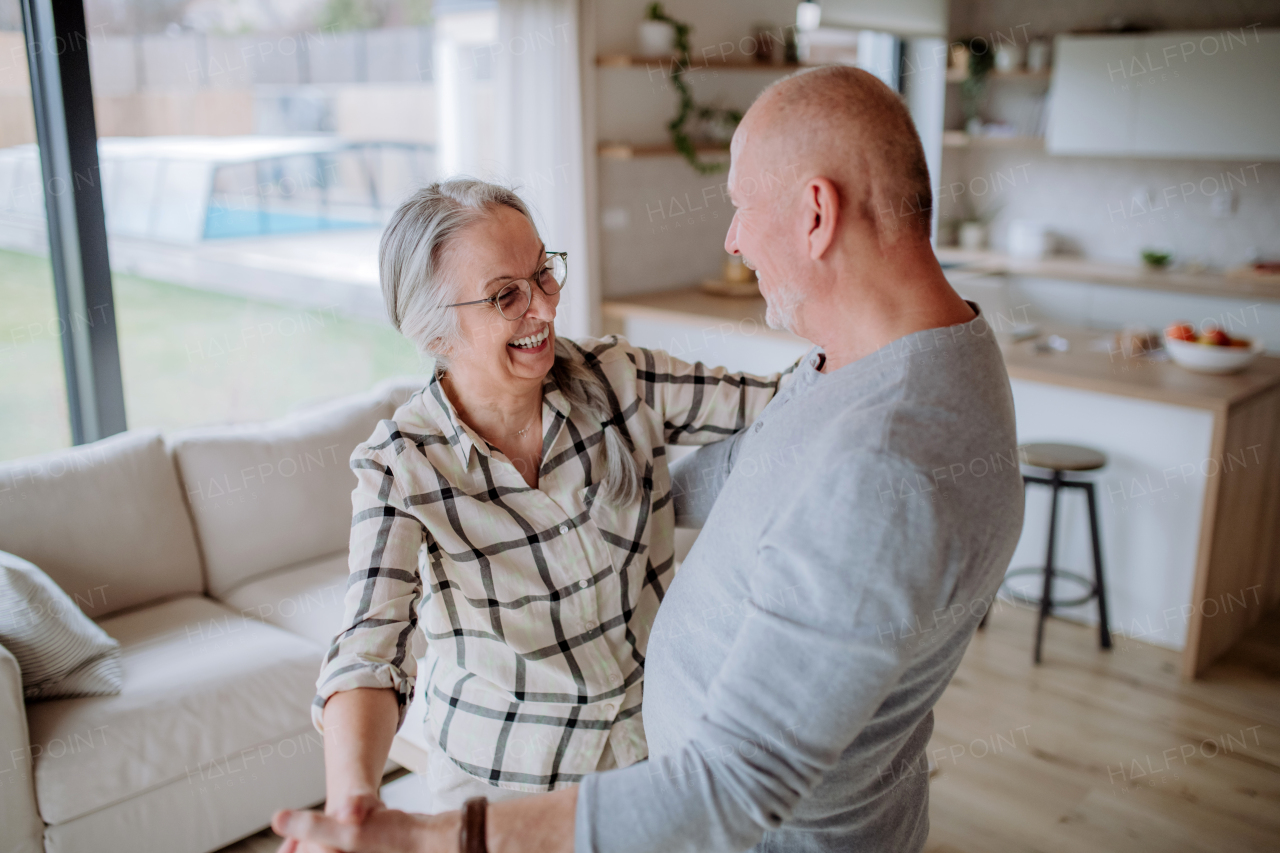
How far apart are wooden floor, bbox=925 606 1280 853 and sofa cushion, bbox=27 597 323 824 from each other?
1.56 metres

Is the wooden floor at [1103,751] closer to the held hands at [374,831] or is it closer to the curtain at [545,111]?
the held hands at [374,831]

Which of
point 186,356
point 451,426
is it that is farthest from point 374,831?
point 186,356

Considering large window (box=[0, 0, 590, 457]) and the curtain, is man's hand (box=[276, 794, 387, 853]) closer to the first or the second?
large window (box=[0, 0, 590, 457])

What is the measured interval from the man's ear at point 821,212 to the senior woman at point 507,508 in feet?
1.58

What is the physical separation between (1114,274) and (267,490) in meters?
4.46

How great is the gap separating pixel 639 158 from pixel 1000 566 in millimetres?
3884

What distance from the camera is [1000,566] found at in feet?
3.04

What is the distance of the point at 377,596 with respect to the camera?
1.12 meters

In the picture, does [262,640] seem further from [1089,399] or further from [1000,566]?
[1089,399]

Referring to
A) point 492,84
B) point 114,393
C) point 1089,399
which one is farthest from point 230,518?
point 1089,399

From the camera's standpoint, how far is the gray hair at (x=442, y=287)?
1.30 metres

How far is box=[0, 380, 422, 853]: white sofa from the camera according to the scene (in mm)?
2088

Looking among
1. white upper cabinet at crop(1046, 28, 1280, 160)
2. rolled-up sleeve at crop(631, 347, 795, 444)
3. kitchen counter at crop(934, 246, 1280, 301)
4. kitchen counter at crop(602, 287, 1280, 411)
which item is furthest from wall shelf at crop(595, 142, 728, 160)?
rolled-up sleeve at crop(631, 347, 795, 444)

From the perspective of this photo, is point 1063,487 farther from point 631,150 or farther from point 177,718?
point 177,718
